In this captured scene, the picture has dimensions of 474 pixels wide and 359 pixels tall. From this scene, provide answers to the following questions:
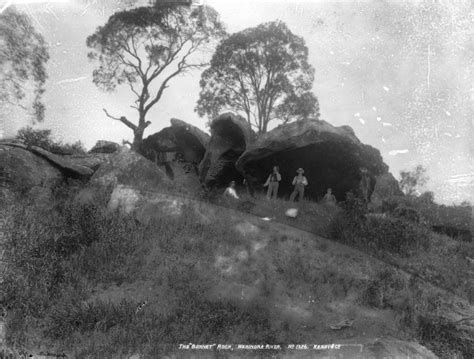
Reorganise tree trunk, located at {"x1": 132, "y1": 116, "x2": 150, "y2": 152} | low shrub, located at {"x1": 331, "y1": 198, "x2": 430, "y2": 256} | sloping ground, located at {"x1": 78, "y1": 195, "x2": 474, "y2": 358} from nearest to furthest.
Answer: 1. sloping ground, located at {"x1": 78, "y1": 195, "x2": 474, "y2": 358}
2. low shrub, located at {"x1": 331, "y1": 198, "x2": 430, "y2": 256}
3. tree trunk, located at {"x1": 132, "y1": 116, "x2": 150, "y2": 152}

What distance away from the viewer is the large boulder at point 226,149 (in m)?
19.7

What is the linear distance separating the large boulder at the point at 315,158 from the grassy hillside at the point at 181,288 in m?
6.44

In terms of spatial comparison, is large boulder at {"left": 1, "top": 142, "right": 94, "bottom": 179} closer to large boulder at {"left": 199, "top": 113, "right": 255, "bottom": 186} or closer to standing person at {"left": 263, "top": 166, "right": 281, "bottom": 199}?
large boulder at {"left": 199, "top": 113, "right": 255, "bottom": 186}

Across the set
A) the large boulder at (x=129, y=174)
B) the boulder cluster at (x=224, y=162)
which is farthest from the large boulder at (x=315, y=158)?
the large boulder at (x=129, y=174)

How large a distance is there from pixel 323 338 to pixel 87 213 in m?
7.11

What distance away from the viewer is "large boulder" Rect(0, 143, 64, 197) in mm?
11141

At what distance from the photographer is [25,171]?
38.4 feet

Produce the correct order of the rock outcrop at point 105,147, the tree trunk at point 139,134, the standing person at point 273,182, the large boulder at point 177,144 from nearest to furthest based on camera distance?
the standing person at point 273,182
the rock outcrop at point 105,147
the large boulder at point 177,144
the tree trunk at point 139,134

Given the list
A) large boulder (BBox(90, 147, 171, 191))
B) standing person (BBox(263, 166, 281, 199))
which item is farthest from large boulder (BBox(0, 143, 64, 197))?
standing person (BBox(263, 166, 281, 199))

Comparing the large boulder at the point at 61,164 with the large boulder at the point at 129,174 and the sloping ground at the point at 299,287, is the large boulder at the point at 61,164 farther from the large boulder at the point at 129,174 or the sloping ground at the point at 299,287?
the sloping ground at the point at 299,287

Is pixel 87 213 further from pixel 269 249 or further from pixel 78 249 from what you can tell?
pixel 269 249

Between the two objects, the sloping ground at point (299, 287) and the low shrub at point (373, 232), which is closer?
the sloping ground at point (299, 287)

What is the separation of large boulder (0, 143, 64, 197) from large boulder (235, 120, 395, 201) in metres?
8.77

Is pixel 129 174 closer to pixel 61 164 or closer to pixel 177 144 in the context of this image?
pixel 61 164
